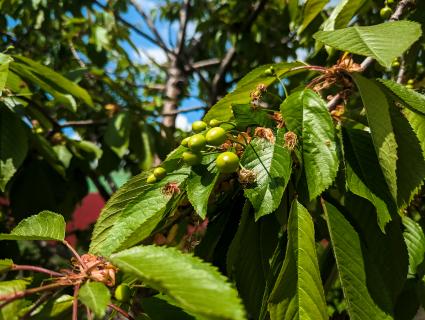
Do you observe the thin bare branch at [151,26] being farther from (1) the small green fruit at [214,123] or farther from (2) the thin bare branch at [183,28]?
(1) the small green fruit at [214,123]

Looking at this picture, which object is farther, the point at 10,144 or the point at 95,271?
the point at 10,144

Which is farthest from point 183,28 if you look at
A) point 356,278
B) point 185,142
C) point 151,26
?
point 356,278

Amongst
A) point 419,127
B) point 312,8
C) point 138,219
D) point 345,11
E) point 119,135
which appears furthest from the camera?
point 119,135

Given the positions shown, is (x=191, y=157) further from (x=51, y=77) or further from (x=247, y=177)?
(x=51, y=77)

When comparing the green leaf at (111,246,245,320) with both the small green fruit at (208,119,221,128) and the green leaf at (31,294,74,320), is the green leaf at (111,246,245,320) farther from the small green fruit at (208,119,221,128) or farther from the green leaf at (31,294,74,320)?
the small green fruit at (208,119,221,128)

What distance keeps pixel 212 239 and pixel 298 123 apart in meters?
0.28

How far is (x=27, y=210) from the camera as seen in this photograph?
6.45 ft

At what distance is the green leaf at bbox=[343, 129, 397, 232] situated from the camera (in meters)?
0.84

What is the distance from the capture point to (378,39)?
82 cm

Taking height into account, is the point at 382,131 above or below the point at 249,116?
below

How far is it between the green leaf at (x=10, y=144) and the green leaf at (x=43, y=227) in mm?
773

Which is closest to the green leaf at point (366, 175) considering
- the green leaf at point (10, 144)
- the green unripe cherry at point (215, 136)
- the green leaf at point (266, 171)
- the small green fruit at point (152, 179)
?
the green leaf at point (266, 171)

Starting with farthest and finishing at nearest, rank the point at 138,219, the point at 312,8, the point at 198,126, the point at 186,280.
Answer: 1. the point at 312,8
2. the point at 198,126
3. the point at 138,219
4. the point at 186,280

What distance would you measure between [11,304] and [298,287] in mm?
415
